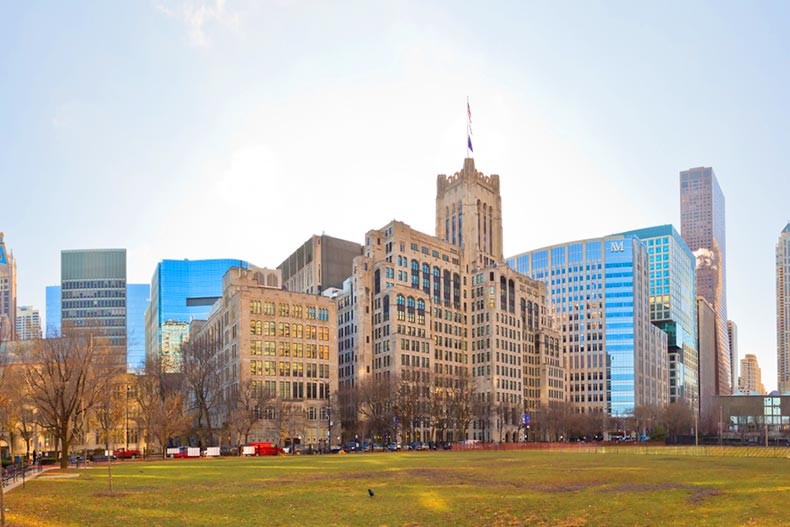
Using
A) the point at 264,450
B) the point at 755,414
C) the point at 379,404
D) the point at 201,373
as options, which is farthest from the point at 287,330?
the point at 755,414

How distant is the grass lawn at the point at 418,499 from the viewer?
1320 inches

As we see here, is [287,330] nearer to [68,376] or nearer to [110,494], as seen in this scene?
[68,376]

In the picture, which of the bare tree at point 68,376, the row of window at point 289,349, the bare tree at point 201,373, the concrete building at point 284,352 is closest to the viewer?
the bare tree at point 68,376

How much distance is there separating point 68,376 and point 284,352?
93.6 meters

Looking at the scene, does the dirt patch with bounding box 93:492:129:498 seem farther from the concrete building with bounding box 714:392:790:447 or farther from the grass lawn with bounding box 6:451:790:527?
the concrete building with bounding box 714:392:790:447

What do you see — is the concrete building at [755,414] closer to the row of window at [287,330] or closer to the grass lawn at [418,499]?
the row of window at [287,330]

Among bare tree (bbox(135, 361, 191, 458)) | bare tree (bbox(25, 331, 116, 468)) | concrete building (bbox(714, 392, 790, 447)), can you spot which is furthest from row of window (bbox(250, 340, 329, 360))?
concrete building (bbox(714, 392, 790, 447))

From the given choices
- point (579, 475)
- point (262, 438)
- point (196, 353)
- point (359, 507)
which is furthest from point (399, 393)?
point (359, 507)

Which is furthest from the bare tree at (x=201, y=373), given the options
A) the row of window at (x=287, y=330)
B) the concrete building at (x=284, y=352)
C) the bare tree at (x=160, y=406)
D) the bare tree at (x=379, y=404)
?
the bare tree at (x=379, y=404)

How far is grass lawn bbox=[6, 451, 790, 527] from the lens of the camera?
3353 centimetres

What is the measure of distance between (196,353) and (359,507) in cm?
11396

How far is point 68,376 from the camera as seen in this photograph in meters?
79.2

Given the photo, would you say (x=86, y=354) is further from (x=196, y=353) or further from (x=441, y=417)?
(x=441, y=417)

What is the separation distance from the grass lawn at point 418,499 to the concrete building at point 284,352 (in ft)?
344
